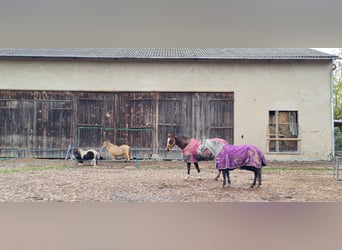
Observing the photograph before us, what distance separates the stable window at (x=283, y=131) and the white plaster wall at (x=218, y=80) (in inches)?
7.6

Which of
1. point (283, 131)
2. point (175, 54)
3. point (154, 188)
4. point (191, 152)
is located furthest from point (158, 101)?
point (154, 188)

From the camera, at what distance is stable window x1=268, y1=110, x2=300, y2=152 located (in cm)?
1041

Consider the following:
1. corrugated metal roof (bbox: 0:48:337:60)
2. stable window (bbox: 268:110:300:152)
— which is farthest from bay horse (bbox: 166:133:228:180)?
stable window (bbox: 268:110:300:152)

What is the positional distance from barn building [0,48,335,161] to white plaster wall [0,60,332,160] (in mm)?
31

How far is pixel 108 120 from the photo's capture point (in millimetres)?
10500

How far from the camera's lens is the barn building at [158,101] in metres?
10.4

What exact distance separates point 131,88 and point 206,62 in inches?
97.4
